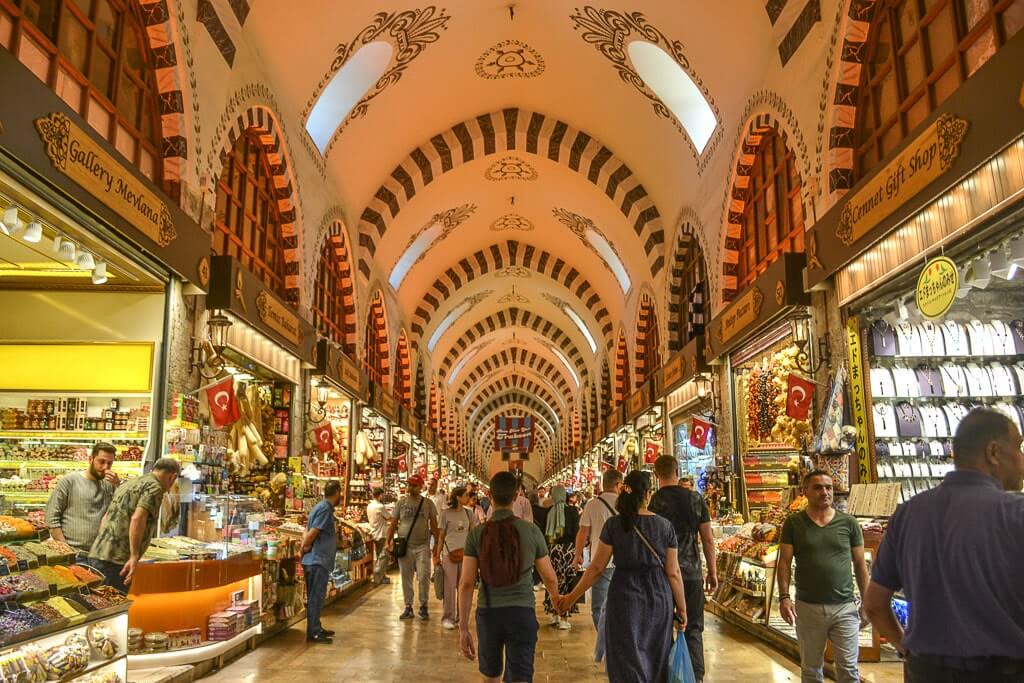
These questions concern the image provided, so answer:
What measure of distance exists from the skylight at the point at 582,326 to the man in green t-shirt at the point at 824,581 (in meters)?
17.6

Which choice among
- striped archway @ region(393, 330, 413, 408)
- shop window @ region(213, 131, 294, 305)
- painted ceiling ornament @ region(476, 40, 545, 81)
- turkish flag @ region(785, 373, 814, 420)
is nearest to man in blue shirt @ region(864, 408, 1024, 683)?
turkish flag @ region(785, 373, 814, 420)

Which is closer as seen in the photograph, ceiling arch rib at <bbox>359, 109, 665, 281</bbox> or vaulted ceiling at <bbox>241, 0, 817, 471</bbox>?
vaulted ceiling at <bbox>241, 0, 817, 471</bbox>

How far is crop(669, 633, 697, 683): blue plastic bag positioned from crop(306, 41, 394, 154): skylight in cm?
761

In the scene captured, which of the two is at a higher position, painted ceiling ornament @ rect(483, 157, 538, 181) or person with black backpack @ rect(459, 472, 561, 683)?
painted ceiling ornament @ rect(483, 157, 538, 181)

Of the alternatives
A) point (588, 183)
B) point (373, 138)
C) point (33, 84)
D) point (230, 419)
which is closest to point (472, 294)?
point (588, 183)

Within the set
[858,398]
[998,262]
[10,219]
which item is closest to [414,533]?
[858,398]

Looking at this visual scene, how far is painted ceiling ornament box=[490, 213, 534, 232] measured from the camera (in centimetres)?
1673

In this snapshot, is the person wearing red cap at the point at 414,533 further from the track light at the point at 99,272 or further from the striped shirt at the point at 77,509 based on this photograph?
the track light at the point at 99,272

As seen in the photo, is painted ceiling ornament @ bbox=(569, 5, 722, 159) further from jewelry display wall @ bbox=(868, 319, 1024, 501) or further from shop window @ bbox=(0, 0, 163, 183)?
shop window @ bbox=(0, 0, 163, 183)

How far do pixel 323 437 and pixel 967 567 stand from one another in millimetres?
8678

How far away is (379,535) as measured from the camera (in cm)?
1048

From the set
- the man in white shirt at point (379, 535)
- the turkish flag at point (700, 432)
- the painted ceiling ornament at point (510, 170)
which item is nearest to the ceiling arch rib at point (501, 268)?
the painted ceiling ornament at point (510, 170)

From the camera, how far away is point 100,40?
5414 mm

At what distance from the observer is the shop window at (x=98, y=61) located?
15.1 feet
